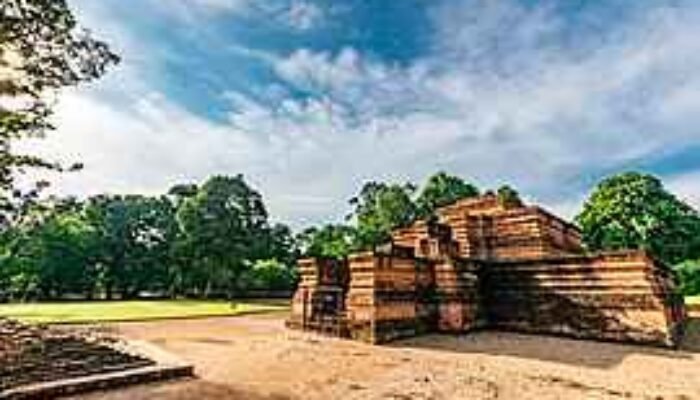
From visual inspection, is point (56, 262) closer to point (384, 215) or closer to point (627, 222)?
point (384, 215)

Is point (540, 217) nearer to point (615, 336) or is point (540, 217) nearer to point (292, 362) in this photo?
point (615, 336)

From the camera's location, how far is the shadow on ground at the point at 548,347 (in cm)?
1129

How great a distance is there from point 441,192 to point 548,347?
125ft

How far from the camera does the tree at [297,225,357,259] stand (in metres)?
45.7

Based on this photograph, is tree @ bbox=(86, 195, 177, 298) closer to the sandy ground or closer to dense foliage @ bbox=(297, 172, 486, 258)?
dense foliage @ bbox=(297, 172, 486, 258)

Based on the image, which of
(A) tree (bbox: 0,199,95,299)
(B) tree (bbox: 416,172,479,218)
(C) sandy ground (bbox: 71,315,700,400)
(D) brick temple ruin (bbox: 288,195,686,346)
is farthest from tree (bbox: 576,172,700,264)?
(A) tree (bbox: 0,199,95,299)

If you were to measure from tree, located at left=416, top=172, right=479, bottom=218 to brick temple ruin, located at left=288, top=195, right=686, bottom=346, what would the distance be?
107 feet

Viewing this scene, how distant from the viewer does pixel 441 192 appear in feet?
166

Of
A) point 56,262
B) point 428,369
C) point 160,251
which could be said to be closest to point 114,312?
point 428,369

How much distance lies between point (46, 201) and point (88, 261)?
4614cm

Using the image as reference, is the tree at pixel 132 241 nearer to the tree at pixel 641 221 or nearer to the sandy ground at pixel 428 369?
the tree at pixel 641 221

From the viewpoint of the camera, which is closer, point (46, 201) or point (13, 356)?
point (46, 201)

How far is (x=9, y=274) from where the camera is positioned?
4550 cm

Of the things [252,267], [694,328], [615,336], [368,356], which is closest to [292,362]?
[368,356]
